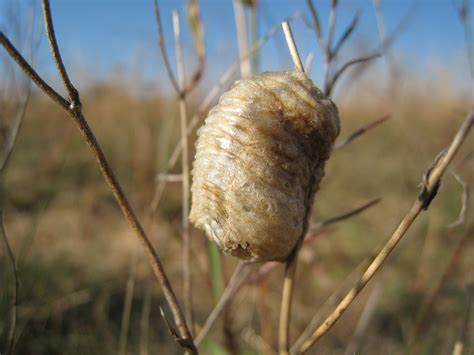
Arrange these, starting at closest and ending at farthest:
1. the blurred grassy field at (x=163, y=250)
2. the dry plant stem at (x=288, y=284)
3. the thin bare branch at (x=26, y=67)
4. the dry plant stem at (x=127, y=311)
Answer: the thin bare branch at (x=26, y=67)
the dry plant stem at (x=288, y=284)
the dry plant stem at (x=127, y=311)
the blurred grassy field at (x=163, y=250)

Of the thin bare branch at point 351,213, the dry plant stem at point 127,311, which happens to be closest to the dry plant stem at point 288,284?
the thin bare branch at point 351,213

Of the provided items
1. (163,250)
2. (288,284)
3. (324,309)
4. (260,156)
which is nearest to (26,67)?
(260,156)

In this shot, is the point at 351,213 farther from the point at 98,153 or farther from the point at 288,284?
the point at 98,153

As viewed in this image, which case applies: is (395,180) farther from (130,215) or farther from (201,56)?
(130,215)

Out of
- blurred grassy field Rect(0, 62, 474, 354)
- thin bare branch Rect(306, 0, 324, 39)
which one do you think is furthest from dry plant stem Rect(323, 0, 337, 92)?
blurred grassy field Rect(0, 62, 474, 354)

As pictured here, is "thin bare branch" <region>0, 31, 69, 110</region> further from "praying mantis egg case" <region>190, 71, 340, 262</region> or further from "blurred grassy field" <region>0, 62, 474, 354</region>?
"blurred grassy field" <region>0, 62, 474, 354</region>

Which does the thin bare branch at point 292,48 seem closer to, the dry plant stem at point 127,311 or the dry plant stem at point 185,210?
the dry plant stem at point 185,210
